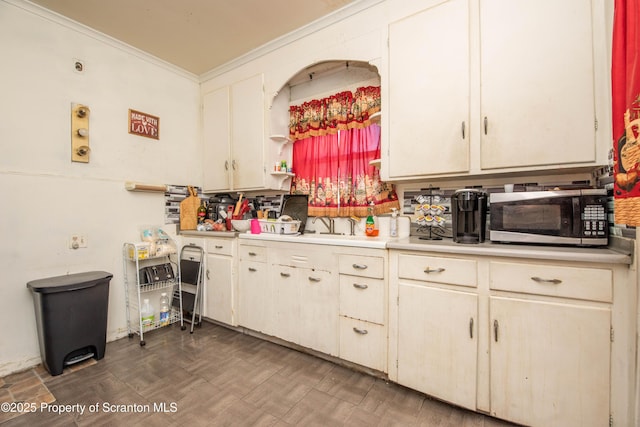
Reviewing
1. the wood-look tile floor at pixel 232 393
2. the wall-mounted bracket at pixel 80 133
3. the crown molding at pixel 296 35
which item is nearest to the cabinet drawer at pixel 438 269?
the wood-look tile floor at pixel 232 393

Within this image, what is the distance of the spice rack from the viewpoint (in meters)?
2.58

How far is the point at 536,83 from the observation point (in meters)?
1.58

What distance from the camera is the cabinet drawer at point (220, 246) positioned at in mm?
2670

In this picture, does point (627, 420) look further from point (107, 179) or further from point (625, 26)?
point (107, 179)

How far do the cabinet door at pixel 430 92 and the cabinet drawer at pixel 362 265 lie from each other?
659mm

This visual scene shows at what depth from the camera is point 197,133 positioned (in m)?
3.36

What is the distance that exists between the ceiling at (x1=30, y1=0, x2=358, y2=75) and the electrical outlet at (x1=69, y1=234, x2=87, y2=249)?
6.11 ft

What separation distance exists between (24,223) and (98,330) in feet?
3.28

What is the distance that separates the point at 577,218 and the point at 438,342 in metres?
1.01

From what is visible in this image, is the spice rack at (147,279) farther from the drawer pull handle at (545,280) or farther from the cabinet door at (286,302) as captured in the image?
the drawer pull handle at (545,280)

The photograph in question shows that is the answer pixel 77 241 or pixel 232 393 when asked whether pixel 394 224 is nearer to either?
pixel 232 393

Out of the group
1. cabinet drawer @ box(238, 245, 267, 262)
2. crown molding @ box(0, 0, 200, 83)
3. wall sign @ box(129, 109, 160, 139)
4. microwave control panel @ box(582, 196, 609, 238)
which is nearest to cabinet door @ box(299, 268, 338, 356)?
cabinet drawer @ box(238, 245, 267, 262)

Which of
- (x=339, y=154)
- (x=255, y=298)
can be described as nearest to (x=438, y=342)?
(x=255, y=298)

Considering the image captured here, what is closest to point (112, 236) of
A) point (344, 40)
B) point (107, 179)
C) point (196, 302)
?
point (107, 179)
